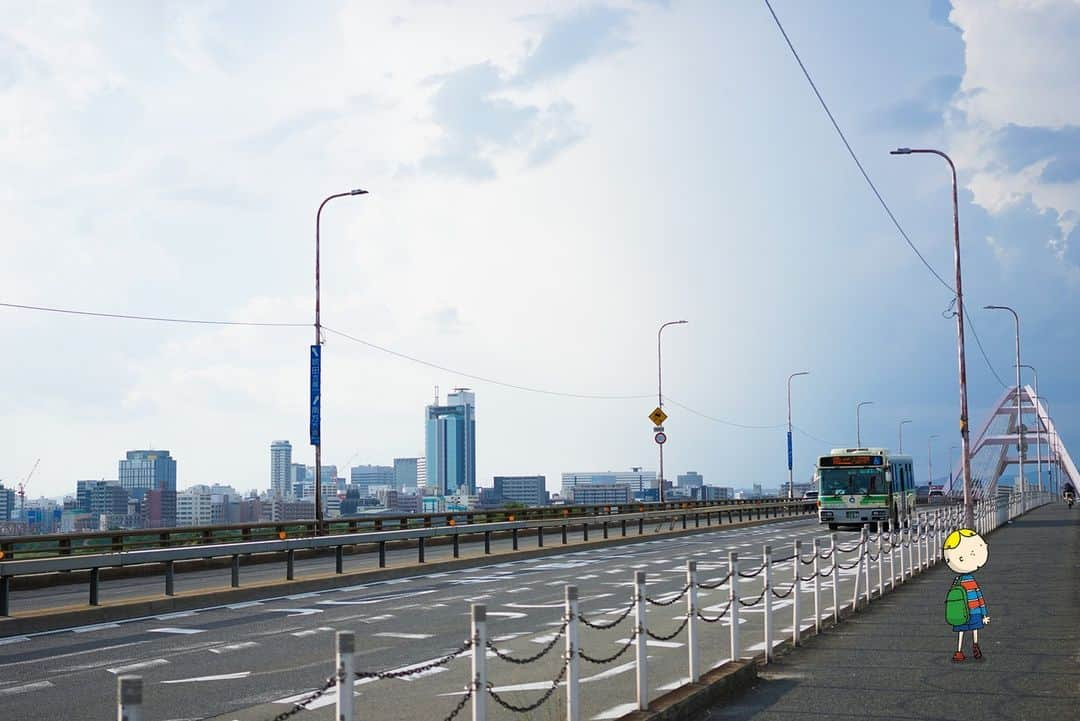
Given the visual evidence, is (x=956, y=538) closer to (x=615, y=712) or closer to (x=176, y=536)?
(x=615, y=712)

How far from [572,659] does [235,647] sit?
731 cm

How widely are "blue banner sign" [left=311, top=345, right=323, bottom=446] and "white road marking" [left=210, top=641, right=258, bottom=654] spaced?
2244 cm

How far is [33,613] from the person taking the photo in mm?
16547

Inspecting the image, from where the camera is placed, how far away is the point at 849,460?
154 feet

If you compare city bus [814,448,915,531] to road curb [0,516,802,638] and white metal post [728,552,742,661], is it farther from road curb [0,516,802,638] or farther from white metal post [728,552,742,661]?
white metal post [728,552,742,661]

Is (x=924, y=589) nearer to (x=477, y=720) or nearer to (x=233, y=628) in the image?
(x=233, y=628)

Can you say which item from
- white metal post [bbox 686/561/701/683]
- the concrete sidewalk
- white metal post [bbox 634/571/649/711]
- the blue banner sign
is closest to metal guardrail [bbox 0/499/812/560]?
the blue banner sign

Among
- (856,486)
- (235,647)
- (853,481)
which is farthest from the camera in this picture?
(853,481)

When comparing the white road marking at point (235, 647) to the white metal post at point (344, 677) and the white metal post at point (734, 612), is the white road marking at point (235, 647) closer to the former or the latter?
the white metal post at point (734, 612)

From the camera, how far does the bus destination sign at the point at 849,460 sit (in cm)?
4684

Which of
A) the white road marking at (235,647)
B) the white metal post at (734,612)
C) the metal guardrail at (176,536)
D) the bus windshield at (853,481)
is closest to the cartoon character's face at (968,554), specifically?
the white metal post at (734,612)

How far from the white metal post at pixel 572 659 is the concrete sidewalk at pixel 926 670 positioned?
179cm

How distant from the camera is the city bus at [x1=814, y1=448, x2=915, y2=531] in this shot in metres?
46.1

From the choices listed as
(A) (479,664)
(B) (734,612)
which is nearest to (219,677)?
(B) (734,612)
